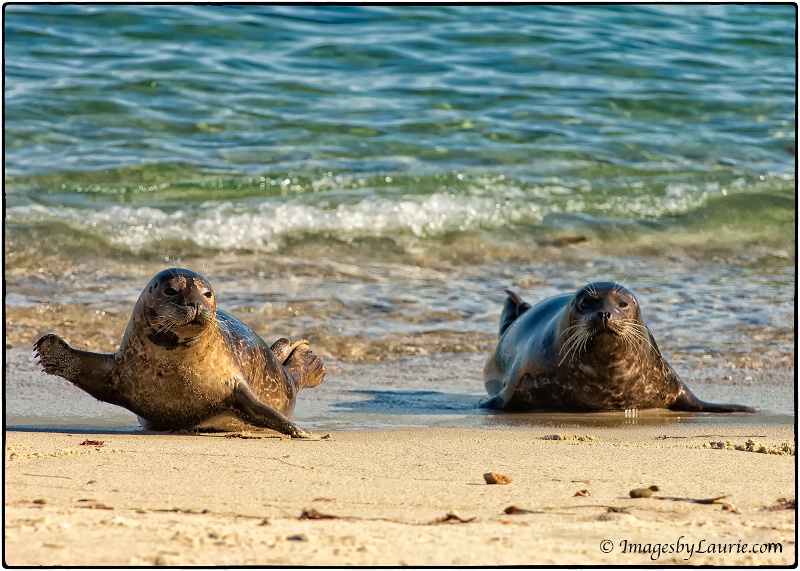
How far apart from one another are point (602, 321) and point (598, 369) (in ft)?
1.21

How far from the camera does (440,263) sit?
1050 centimetres

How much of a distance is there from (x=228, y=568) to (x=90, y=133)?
1193cm

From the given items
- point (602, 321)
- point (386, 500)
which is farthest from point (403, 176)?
point (386, 500)

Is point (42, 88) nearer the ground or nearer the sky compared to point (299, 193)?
nearer the sky

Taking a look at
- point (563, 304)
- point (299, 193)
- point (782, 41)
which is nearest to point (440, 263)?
point (299, 193)

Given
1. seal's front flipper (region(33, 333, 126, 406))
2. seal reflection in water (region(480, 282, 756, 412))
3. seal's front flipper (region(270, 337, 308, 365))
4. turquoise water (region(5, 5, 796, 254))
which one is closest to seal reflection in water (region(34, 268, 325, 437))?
seal's front flipper (region(33, 333, 126, 406))

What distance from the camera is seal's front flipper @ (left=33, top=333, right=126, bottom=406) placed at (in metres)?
5.38

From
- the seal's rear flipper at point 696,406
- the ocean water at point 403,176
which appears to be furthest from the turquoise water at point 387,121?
the seal's rear flipper at point 696,406

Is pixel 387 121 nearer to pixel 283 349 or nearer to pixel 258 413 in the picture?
pixel 283 349

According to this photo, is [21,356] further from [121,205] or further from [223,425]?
[121,205]

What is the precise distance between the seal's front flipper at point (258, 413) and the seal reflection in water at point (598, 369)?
61.8 inches

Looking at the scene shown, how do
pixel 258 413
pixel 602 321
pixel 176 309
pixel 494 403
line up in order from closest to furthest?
pixel 176 309 → pixel 258 413 → pixel 602 321 → pixel 494 403

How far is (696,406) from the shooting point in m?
6.28

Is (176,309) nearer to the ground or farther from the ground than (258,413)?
farther from the ground
